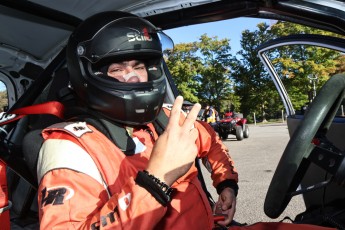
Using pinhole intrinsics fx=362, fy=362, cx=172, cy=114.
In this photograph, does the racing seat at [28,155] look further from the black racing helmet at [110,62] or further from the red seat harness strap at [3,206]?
the black racing helmet at [110,62]

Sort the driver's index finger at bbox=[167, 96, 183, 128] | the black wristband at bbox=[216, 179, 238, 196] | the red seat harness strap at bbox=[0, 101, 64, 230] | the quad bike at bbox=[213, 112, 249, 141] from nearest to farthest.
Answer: the driver's index finger at bbox=[167, 96, 183, 128] → the red seat harness strap at bbox=[0, 101, 64, 230] → the black wristband at bbox=[216, 179, 238, 196] → the quad bike at bbox=[213, 112, 249, 141]

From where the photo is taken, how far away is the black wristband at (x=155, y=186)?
3.97 feet

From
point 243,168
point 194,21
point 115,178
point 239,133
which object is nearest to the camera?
point 115,178

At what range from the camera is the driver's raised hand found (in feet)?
4.11

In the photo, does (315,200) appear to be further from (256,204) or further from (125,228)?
(256,204)

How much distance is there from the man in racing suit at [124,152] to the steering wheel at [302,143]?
324 millimetres

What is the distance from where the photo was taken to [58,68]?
9.25ft

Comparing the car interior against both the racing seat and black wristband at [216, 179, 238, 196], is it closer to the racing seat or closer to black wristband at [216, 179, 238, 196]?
the racing seat

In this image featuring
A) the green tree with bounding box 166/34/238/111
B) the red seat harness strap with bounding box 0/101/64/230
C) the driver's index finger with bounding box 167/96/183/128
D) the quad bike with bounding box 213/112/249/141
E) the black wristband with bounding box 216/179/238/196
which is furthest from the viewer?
the green tree with bounding box 166/34/238/111

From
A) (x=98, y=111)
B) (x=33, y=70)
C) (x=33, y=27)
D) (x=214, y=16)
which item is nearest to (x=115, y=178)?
(x=98, y=111)

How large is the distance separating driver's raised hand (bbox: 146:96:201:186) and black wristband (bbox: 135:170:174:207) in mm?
19

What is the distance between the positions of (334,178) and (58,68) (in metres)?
2.24

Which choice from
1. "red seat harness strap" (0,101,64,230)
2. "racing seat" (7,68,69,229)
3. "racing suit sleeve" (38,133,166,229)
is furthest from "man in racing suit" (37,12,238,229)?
"racing seat" (7,68,69,229)

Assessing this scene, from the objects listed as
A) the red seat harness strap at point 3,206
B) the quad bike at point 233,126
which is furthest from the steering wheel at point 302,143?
the quad bike at point 233,126
